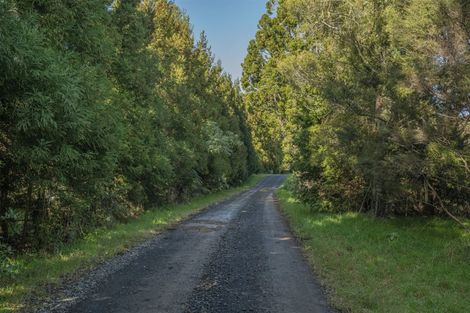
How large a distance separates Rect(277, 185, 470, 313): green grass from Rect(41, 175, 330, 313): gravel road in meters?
0.57

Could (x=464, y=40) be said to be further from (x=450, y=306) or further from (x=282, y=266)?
(x=282, y=266)

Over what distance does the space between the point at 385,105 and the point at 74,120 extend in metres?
8.15

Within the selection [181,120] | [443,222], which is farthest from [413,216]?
[181,120]

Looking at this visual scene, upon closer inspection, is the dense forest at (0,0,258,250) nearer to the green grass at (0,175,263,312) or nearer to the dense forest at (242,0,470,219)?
the green grass at (0,175,263,312)

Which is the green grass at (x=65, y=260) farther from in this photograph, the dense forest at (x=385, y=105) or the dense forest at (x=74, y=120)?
the dense forest at (x=385, y=105)

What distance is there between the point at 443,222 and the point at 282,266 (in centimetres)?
720

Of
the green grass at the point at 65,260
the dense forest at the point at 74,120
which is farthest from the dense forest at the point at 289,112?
the green grass at the point at 65,260

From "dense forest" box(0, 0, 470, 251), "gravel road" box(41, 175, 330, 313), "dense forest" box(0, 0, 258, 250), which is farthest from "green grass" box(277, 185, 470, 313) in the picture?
"dense forest" box(0, 0, 258, 250)

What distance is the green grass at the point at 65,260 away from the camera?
7.46m

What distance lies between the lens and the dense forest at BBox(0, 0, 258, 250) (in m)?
6.08

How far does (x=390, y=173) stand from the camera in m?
11.3

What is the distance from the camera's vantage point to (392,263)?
953 centimetres

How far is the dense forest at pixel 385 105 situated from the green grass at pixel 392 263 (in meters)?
1.05

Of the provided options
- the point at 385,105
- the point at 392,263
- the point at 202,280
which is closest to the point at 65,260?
the point at 202,280
